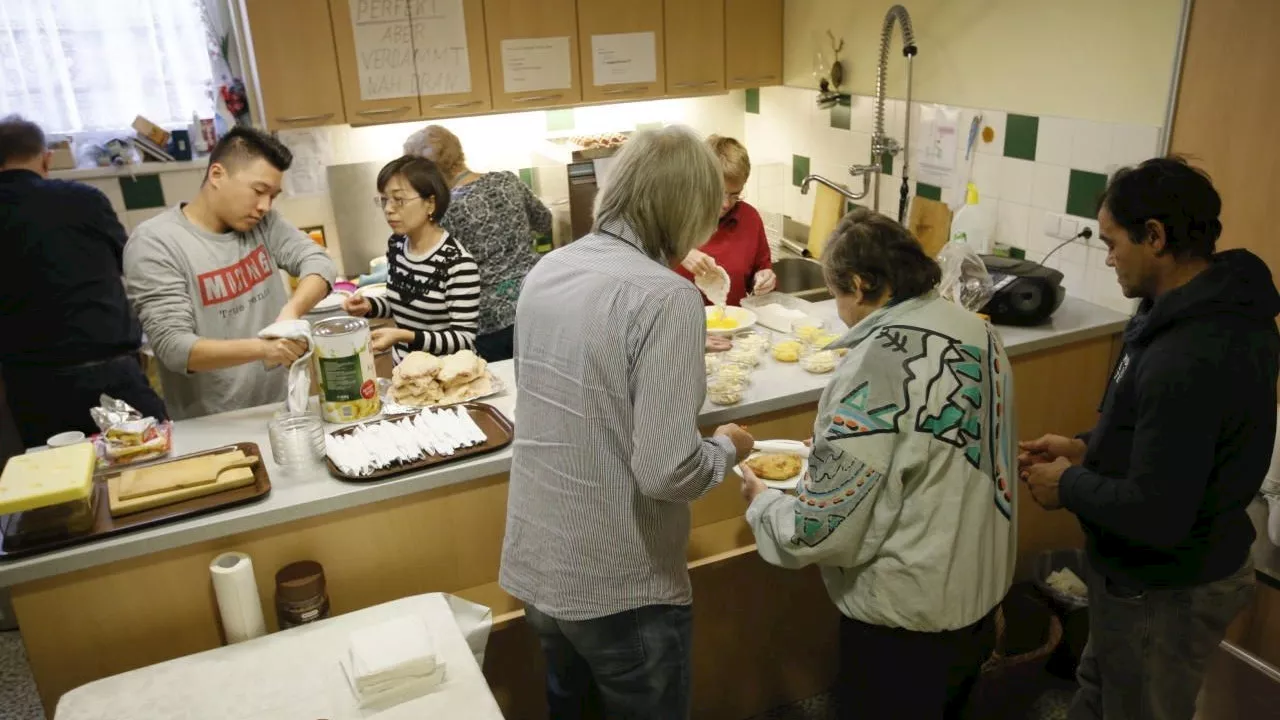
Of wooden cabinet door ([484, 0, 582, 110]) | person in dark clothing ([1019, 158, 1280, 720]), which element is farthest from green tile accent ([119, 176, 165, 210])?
person in dark clothing ([1019, 158, 1280, 720])

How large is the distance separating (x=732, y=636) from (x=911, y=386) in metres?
1.06

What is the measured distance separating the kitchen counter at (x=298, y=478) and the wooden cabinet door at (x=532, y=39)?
1.84m

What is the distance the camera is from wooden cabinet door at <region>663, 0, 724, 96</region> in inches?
157

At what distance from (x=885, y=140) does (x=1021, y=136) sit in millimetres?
619

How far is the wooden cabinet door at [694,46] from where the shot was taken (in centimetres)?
399

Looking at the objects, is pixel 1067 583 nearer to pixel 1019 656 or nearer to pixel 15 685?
pixel 1019 656

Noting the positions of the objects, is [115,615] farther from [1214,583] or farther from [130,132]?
[130,132]

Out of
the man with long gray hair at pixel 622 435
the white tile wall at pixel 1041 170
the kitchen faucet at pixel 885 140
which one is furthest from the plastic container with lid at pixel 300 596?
the white tile wall at pixel 1041 170

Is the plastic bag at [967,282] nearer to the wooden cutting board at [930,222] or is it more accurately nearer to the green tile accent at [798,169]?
the wooden cutting board at [930,222]

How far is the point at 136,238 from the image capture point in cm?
214

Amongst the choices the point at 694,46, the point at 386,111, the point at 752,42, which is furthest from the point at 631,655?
the point at 752,42

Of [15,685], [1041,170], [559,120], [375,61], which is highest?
[375,61]

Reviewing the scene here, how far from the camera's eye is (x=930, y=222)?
10.9 ft

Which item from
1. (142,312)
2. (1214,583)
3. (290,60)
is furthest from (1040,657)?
(290,60)
